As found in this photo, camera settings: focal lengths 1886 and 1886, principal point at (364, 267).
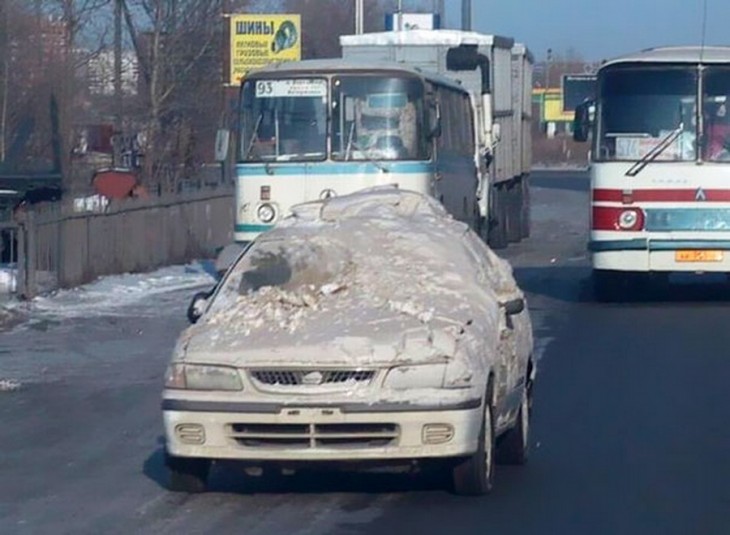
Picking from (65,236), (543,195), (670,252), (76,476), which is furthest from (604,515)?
(543,195)

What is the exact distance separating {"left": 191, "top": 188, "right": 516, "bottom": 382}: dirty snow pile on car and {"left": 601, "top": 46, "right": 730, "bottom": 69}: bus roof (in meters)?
10.8

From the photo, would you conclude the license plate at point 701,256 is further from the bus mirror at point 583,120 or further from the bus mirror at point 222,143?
the bus mirror at point 222,143

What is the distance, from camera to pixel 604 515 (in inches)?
396

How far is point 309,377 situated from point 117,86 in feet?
94.3

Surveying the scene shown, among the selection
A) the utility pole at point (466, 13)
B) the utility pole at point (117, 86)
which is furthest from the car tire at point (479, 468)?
the utility pole at point (466, 13)

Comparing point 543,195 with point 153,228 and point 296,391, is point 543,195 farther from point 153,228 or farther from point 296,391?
point 296,391

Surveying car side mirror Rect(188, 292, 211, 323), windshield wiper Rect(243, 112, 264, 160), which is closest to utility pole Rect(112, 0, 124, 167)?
windshield wiper Rect(243, 112, 264, 160)

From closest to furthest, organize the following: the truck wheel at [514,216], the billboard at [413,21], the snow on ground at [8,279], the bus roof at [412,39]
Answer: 1. the snow on ground at [8,279]
2. the bus roof at [412,39]
3. the truck wheel at [514,216]
4. the billboard at [413,21]

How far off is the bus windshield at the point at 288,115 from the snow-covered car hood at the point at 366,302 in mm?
11779

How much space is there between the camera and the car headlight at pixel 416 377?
10.0 metres

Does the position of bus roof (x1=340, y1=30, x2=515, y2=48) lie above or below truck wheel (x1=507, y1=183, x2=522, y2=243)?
above

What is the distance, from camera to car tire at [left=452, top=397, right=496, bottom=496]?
34.0 ft

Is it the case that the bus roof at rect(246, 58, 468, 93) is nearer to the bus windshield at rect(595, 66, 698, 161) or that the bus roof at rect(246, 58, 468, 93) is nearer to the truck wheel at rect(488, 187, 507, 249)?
the bus windshield at rect(595, 66, 698, 161)

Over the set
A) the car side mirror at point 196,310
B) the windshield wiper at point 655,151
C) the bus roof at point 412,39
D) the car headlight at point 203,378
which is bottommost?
the car headlight at point 203,378
